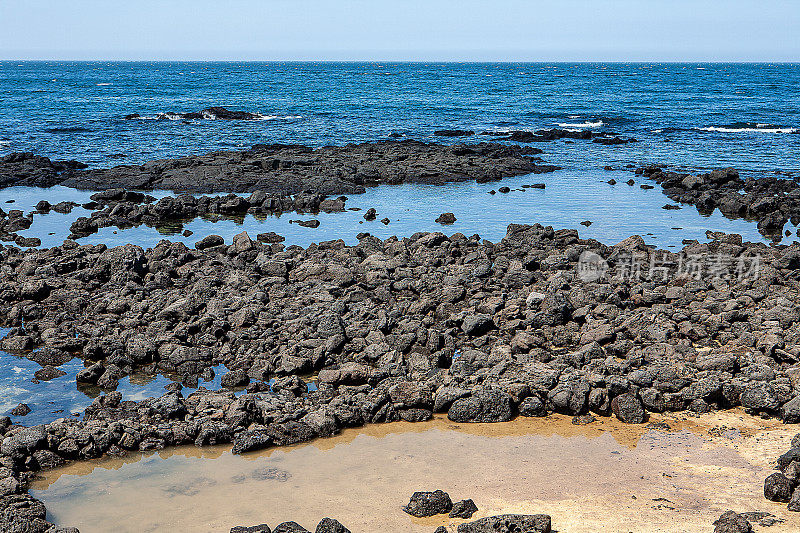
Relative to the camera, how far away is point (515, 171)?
34594 millimetres

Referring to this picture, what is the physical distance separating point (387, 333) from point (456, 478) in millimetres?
4757

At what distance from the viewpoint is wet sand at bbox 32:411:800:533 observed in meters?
8.72

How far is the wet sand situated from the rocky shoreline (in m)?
Result: 0.34

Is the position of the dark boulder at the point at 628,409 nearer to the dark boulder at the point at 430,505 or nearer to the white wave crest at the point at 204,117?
the dark boulder at the point at 430,505

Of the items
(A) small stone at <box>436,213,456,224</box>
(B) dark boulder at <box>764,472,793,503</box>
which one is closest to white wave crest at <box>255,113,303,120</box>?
(A) small stone at <box>436,213,456,224</box>

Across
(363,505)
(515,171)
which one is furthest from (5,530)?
(515,171)

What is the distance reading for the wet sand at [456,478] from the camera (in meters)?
8.72

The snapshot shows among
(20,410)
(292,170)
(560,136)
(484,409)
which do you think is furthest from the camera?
(560,136)

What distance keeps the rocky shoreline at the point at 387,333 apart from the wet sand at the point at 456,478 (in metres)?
0.34

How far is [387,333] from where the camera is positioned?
14.1 metres

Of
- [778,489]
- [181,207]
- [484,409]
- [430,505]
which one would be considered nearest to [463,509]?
[430,505]

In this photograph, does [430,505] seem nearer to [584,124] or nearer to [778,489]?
[778,489]

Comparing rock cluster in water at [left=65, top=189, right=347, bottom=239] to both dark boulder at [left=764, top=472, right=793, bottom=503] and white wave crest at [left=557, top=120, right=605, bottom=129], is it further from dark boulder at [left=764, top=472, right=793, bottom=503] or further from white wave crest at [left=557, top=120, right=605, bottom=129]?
white wave crest at [left=557, top=120, right=605, bottom=129]

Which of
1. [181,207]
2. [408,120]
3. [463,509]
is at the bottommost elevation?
[463,509]
